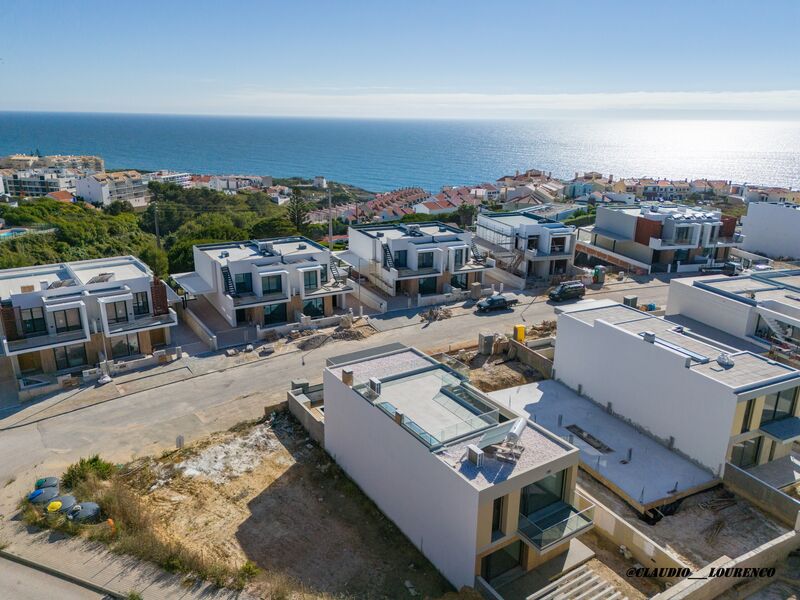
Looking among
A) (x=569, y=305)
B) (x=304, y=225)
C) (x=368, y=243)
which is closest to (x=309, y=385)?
(x=368, y=243)

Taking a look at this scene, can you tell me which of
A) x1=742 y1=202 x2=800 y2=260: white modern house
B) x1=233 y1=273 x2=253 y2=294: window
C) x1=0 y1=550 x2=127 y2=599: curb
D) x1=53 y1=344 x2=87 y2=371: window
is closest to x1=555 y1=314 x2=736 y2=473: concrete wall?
x1=233 y1=273 x2=253 y2=294: window

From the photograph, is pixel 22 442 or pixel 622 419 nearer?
pixel 22 442

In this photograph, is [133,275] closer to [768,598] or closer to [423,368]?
[423,368]

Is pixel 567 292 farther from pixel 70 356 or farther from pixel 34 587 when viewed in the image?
pixel 34 587

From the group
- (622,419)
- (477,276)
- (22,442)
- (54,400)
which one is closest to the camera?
(22,442)

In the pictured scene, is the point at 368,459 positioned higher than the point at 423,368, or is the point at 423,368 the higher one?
the point at 423,368

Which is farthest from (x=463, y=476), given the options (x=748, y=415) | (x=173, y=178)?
(x=173, y=178)

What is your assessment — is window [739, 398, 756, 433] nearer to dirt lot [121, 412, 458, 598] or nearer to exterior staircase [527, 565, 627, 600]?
exterior staircase [527, 565, 627, 600]
